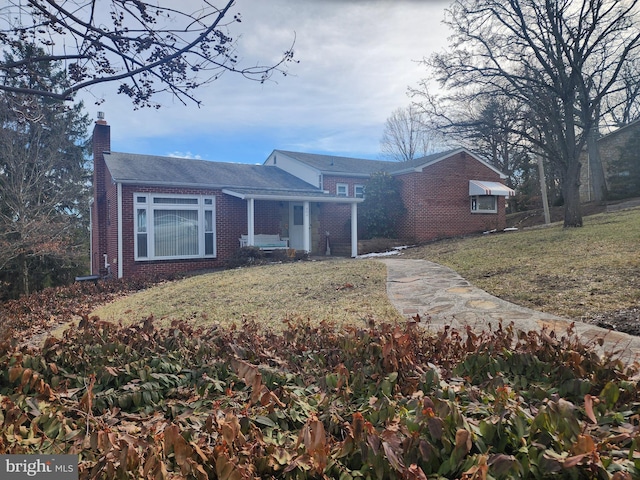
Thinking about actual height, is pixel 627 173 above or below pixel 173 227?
above

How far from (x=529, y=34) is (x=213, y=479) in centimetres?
1701

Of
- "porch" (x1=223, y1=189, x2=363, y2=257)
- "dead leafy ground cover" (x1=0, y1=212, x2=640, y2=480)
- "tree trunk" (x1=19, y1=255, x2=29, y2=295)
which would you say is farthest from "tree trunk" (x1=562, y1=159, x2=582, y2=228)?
"tree trunk" (x1=19, y1=255, x2=29, y2=295)

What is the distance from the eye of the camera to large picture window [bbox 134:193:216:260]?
1488cm

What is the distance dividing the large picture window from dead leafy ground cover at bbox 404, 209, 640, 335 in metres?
8.60

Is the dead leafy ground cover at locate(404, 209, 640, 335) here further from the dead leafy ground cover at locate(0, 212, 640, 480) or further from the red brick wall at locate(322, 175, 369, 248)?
the red brick wall at locate(322, 175, 369, 248)

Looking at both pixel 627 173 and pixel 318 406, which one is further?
pixel 627 173

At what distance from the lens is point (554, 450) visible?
5.99 ft

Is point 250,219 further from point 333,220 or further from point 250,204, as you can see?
point 333,220

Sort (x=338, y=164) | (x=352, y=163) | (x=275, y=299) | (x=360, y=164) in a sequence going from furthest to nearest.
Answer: (x=360, y=164)
(x=352, y=163)
(x=338, y=164)
(x=275, y=299)

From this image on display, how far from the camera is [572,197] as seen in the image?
14648 millimetres

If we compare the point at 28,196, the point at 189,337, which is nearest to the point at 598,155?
the point at 189,337

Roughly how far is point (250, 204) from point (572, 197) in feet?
36.6

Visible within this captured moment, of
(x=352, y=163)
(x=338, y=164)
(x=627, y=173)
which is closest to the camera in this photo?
(x=338, y=164)

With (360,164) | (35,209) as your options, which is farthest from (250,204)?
(35,209)
